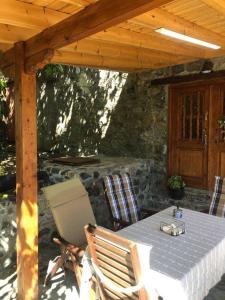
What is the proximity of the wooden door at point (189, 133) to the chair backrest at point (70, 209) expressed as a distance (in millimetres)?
2281

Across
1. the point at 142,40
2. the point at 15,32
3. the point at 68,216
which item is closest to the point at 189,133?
the point at 142,40

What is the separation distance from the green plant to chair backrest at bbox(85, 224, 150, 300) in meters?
3.25

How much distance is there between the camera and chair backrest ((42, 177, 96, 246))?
337 centimetres

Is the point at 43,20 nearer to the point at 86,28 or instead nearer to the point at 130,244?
the point at 86,28

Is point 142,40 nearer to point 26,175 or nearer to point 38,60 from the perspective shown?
point 38,60

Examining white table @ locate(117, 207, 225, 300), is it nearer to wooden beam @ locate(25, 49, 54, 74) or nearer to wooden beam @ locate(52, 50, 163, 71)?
wooden beam @ locate(25, 49, 54, 74)

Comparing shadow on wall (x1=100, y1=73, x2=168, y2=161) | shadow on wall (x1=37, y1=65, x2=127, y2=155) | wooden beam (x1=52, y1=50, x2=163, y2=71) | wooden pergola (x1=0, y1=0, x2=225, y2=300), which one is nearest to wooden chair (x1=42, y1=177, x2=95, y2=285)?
wooden pergola (x1=0, y1=0, x2=225, y2=300)

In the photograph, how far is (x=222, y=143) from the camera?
195 inches

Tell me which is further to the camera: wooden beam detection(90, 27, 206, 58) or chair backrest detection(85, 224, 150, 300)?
wooden beam detection(90, 27, 206, 58)

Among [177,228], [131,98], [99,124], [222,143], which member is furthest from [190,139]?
[177,228]

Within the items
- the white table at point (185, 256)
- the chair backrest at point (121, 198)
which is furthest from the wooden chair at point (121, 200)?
the white table at point (185, 256)

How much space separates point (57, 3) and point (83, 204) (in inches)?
86.9

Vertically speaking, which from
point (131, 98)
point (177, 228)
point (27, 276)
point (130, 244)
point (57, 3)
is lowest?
point (27, 276)

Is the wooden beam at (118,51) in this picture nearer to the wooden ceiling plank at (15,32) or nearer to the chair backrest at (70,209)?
the wooden ceiling plank at (15,32)
